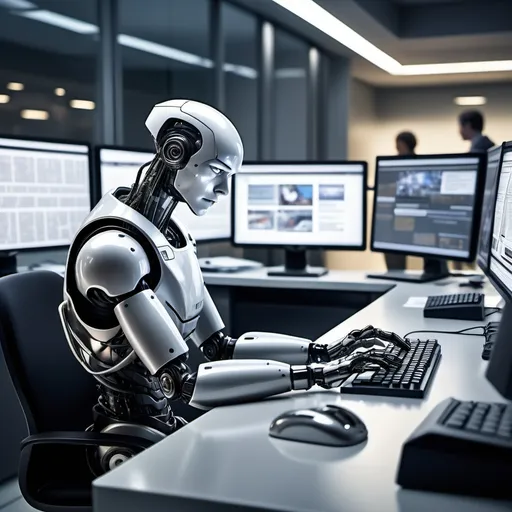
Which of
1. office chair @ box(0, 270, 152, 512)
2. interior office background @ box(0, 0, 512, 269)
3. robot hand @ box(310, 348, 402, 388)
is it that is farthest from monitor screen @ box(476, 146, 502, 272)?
interior office background @ box(0, 0, 512, 269)

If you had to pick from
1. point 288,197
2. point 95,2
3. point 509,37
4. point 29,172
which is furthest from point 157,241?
point 509,37

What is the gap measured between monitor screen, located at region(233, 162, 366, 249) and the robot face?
61.6 inches

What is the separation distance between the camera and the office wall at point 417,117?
7820 millimetres

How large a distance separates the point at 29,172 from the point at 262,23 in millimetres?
3626

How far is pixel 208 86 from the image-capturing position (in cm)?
486

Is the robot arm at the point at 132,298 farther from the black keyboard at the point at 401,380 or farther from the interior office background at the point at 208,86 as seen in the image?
the interior office background at the point at 208,86

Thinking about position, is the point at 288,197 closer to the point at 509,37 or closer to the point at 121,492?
the point at 121,492

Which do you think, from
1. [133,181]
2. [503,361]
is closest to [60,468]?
[503,361]

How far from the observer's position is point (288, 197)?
10.2ft

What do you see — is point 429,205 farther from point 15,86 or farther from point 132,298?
point 15,86

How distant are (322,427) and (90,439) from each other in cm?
55

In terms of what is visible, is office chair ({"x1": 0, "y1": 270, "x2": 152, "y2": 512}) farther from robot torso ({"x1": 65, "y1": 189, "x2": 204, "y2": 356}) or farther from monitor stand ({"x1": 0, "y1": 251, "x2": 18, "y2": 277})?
monitor stand ({"x1": 0, "y1": 251, "x2": 18, "y2": 277})

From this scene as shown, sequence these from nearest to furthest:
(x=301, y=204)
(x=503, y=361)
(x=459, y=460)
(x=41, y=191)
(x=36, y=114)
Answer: (x=459, y=460) → (x=503, y=361) → (x=41, y=191) → (x=301, y=204) → (x=36, y=114)

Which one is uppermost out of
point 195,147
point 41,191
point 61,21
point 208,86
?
point 61,21
